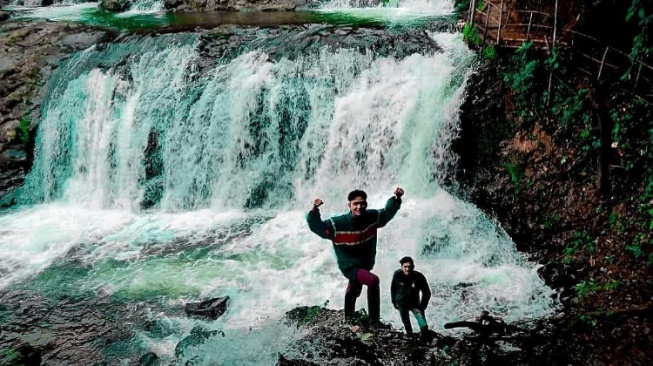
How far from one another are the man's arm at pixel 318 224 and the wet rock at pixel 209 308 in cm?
307

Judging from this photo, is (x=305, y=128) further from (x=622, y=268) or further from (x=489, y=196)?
(x=622, y=268)

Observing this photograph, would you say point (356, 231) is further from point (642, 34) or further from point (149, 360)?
point (642, 34)

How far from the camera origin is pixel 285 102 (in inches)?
464

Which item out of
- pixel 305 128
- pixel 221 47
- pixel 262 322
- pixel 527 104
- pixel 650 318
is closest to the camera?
pixel 650 318

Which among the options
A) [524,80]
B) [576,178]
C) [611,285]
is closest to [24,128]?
[524,80]

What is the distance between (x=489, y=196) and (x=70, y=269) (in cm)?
767

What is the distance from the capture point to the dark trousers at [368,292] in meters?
6.01

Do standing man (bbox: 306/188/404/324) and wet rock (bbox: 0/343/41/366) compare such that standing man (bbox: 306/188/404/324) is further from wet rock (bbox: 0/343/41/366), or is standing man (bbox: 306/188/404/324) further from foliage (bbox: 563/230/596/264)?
wet rock (bbox: 0/343/41/366)

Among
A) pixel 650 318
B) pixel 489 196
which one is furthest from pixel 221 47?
pixel 650 318

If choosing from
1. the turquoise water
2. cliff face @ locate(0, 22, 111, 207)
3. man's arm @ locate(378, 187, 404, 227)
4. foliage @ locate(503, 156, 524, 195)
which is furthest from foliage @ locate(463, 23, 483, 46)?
cliff face @ locate(0, 22, 111, 207)

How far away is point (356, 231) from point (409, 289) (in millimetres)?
929

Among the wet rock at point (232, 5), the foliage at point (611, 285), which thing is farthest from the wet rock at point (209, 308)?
the wet rock at point (232, 5)

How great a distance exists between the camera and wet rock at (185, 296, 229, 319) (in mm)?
8000

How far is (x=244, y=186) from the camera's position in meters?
11.9
